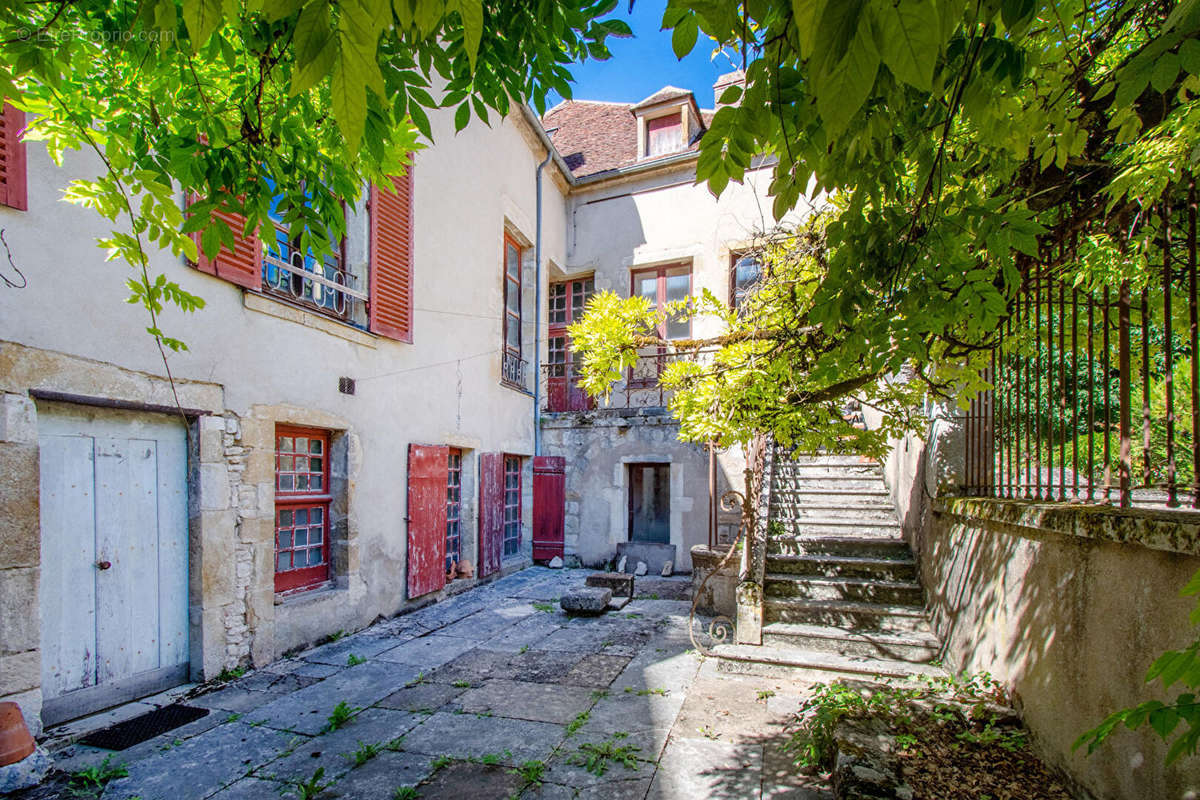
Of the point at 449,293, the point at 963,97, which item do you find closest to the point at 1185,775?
the point at 963,97

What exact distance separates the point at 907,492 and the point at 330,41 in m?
6.04

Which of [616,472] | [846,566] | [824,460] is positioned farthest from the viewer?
[616,472]

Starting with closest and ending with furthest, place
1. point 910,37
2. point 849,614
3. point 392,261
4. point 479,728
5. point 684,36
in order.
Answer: point 910,37, point 684,36, point 479,728, point 849,614, point 392,261

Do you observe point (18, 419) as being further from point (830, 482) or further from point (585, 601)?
point (830, 482)

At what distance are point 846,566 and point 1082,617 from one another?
116 inches

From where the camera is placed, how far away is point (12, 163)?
10.4ft

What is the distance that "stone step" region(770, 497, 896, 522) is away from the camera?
245 inches

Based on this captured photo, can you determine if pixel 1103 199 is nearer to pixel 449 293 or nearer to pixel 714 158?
pixel 714 158

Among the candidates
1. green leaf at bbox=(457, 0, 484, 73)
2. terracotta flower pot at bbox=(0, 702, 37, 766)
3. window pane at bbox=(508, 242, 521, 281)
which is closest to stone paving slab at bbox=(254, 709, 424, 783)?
terracotta flower pot at bbox=(0, 702, 37, 766)

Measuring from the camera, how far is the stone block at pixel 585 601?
20.6 feet

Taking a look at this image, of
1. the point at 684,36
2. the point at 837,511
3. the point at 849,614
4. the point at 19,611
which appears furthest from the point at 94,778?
the point at 837,511

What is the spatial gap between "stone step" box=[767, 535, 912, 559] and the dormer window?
753cm

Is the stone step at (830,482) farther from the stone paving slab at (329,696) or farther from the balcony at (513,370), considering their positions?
the stone paving slab at (329,696)

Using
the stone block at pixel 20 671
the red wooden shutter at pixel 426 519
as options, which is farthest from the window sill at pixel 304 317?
the stone block at pixel 20 671
